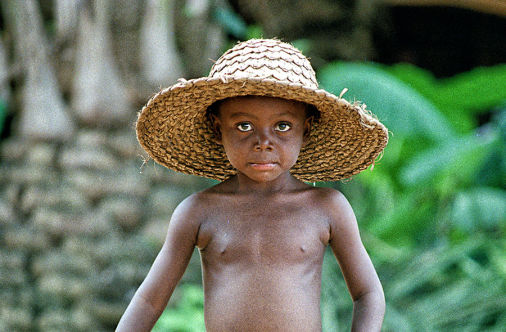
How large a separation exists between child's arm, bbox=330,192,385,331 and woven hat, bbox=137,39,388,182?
0.14 meters

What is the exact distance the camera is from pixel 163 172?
3.27 m

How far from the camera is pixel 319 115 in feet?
4.99

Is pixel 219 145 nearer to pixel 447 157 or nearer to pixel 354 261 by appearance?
pixel 354 261

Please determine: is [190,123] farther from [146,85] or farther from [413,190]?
[413,190]

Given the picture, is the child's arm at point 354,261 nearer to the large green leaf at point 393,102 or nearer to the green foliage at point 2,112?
the large green leaf at point 393,102

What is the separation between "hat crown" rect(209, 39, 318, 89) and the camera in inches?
53.7

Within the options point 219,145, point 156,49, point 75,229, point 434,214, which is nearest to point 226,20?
point 156,49

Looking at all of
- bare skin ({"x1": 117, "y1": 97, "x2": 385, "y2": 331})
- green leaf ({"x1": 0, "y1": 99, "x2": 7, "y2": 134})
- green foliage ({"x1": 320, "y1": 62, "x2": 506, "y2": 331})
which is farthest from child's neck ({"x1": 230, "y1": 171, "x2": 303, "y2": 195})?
green leaf ({"x1": 0, "y1": 99, "x2": 7, "y2": 134})

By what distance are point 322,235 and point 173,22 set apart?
7.39 ft

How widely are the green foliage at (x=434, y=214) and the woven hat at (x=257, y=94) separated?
1.50 m

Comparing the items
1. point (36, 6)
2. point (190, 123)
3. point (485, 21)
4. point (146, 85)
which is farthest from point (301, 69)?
point (485, 21)

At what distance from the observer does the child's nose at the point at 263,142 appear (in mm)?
1393

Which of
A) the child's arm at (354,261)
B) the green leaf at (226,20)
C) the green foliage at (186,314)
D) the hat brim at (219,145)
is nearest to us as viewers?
the hat brim at (219,145)

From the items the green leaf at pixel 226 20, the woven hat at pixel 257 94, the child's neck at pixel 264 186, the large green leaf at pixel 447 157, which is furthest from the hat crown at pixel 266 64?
the green leaf at pixel 226 20
